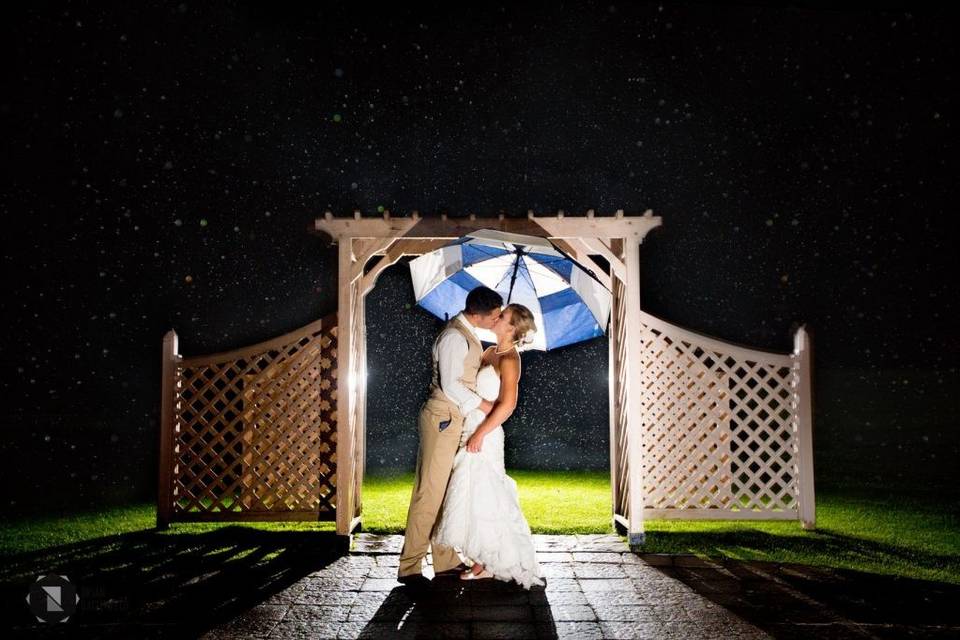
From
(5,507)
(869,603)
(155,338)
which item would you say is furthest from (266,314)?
(869,603)

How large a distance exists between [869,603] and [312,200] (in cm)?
1173

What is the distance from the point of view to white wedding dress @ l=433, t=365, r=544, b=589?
3348mm

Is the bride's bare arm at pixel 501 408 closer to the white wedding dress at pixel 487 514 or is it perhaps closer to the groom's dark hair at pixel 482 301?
the white wedding dress at pixel 487 514

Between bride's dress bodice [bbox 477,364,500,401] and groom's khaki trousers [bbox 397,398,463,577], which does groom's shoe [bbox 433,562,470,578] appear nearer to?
groom's khaki trousers [bbox 397,398,463,577]

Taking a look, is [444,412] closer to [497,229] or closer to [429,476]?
[429,476]

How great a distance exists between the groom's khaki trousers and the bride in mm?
61

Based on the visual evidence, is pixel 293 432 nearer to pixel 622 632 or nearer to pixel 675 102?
pixel 622 632

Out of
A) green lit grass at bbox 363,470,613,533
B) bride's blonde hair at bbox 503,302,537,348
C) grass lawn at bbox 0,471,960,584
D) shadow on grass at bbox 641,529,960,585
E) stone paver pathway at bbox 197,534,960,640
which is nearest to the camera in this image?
stone paver pathway at bbox 197,534,960,640

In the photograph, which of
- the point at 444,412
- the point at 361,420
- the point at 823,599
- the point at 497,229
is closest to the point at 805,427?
the point at 823,599

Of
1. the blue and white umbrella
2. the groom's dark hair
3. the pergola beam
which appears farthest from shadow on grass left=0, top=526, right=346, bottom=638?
the blue and white umbrella

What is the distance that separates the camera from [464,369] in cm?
338

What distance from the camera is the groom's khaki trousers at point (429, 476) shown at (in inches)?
134

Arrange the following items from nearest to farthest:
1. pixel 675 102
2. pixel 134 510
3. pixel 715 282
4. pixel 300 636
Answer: pixel 300 636 < pixel 134 510 < pixel 675 102 < pixel 715 282

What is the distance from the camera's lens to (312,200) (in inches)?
510
